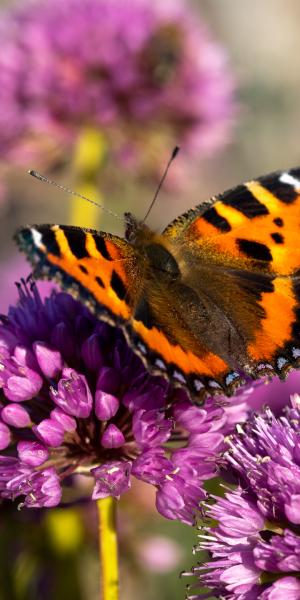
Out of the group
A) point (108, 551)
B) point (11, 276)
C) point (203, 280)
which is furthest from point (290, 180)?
point (11, 276)

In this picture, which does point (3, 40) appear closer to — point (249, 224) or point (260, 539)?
point (249, 224)

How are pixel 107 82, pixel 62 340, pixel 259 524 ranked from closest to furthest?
pixel 259 524 → pixel 62 340 → pixel 107 82

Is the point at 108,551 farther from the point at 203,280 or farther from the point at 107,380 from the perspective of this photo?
the point at 203,280

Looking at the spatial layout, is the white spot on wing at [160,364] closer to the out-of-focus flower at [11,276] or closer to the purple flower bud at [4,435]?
the purple flower bud at [4,435]

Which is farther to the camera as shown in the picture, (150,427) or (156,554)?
(156,554)

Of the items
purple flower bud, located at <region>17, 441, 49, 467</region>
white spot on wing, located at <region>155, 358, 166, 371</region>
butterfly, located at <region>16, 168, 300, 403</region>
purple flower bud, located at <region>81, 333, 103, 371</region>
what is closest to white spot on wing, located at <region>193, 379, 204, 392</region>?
butterfly, located at <region>16, 168, 300, 403</region>

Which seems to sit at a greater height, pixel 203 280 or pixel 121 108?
pixel 121 108

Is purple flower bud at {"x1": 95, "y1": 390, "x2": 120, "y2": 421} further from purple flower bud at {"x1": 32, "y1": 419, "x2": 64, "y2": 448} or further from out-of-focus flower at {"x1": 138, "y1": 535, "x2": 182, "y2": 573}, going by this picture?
out-of-focus flower at {"x1": 138, "y1": 535, "x2": 182, "y2": 573}

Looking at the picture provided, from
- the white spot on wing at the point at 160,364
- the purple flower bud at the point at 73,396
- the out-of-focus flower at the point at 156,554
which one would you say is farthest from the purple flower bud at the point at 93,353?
the out-of-focus flower at the point at 156,554
